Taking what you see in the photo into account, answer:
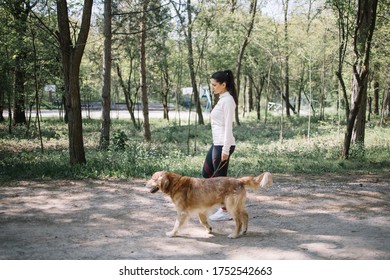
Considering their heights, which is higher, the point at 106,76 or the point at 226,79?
the point at 106,76

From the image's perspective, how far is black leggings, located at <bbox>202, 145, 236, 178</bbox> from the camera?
233 inches

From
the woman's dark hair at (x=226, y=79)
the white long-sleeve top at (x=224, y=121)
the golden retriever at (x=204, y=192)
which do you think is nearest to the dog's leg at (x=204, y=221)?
the golden retriever at (x=204, y=192)

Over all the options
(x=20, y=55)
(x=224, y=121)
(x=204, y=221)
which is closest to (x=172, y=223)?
(x=204, y=221)

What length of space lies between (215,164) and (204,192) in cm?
79

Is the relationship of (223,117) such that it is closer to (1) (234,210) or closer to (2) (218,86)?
(2) (218,86)

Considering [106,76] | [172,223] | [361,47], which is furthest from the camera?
[106,76]

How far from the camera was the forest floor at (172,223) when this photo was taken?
4.78 m

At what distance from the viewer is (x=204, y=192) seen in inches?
207

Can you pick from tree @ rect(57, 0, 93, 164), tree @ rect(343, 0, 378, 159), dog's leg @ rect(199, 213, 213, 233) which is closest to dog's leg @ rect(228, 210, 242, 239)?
dog's leg @ rect(199, 213, 213, 233)

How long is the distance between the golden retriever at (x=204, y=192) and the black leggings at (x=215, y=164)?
0.63 meters

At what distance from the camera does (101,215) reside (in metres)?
6.66

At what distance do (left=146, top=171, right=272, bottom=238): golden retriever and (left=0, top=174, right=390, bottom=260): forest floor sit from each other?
15.8 inches

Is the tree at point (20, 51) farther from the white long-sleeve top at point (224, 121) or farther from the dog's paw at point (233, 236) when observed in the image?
the dog's paw at point (233, 236)

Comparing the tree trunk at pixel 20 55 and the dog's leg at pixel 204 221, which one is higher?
the tree trunk at pixel 20 55
